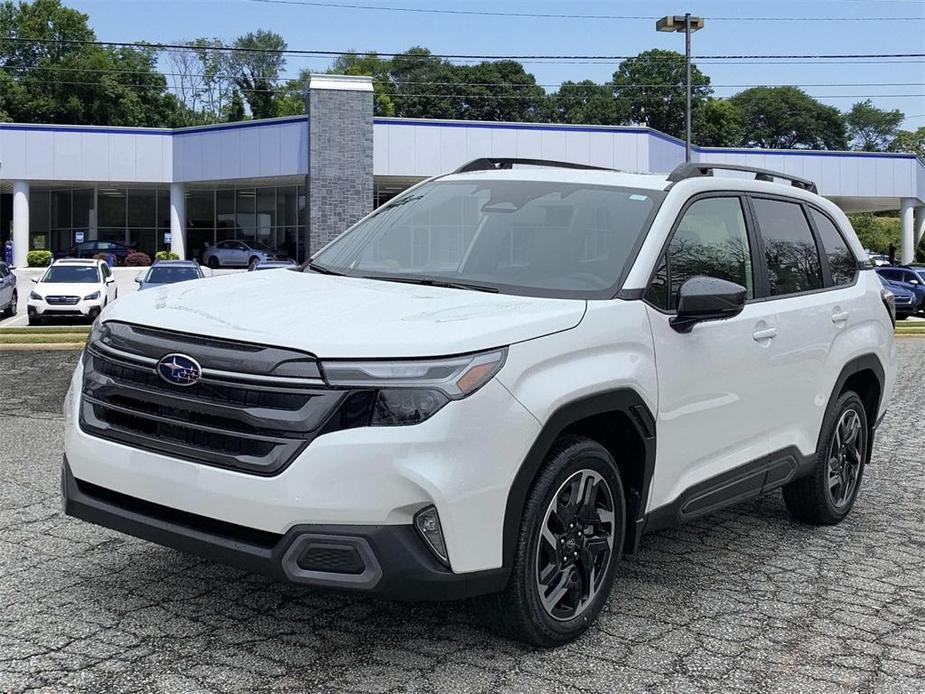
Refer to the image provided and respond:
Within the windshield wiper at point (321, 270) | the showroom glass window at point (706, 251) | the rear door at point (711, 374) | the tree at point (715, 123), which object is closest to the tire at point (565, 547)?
the rear door at point (711, 374)

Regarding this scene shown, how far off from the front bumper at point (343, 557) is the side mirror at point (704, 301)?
1412 mm

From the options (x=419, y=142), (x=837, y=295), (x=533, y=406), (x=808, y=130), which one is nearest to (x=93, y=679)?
(x=533, y=406)

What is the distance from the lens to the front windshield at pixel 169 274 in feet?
79.7

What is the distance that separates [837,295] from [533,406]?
2.93m

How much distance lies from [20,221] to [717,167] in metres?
47.6

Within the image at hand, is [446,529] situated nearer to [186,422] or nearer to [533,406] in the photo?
[533,406]

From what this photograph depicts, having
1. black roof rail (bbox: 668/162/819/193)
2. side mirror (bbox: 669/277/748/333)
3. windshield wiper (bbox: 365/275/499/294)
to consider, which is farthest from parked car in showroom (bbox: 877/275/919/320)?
windshield wiper (bbox: 365/275/499/294)

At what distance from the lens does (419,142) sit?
137 ft

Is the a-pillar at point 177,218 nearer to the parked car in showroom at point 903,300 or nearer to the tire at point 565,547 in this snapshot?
the parked car in showroom at point 903,300

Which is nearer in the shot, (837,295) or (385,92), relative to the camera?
(837,295)

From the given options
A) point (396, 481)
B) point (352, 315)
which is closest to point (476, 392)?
point (396, 481)

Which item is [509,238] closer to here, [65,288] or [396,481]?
[396,481]

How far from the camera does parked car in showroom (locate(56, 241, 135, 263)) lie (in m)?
48.4

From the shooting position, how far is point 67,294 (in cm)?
2362
